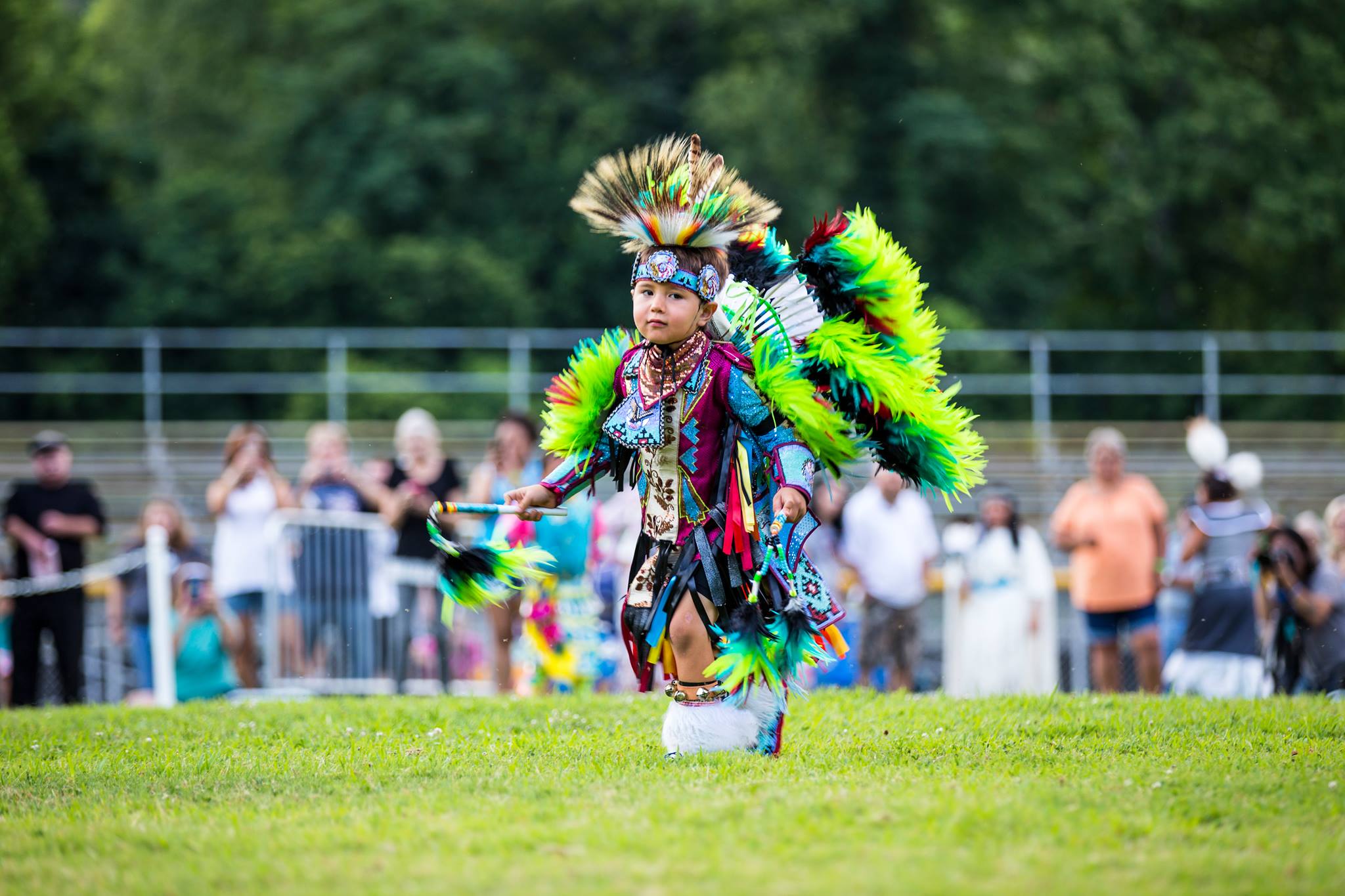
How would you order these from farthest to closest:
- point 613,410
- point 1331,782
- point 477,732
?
1. point 477,732
2. point 613,410
3. point 1331,782

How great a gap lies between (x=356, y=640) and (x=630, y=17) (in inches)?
931

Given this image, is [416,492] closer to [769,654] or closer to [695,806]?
[769,654]

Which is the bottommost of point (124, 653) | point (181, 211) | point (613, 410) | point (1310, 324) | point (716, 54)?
point (124, 653)

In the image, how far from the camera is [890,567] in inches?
450

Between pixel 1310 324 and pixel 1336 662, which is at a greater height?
pixel 1310 324

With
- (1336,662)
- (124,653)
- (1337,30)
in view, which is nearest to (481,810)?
(1336,662)

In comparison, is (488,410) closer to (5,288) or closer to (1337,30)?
(5,288)

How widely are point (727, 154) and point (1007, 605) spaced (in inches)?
821

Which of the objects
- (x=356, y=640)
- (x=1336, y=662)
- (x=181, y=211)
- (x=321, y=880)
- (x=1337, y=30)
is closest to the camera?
(x=321, y=880)

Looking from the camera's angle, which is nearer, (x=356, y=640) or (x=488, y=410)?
(x=356, y=640)

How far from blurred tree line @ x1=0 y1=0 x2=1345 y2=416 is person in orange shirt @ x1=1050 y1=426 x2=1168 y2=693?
724 inches

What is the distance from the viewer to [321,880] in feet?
13.3

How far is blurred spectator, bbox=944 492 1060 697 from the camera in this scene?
11258 mm

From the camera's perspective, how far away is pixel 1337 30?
31797mm
